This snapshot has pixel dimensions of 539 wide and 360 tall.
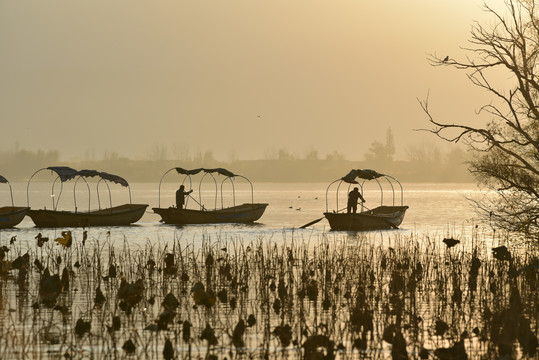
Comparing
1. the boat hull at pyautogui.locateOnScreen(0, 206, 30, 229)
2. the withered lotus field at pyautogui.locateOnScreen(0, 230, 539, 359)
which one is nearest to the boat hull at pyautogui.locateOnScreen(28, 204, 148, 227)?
→ the boat hull at pyautogui.locateOnScreen(0, 206, 30, 229)

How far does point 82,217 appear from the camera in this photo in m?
51.3

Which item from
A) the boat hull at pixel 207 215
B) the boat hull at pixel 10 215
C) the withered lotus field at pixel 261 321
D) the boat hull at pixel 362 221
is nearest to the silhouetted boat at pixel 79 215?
the boat hull at pixel 10 215

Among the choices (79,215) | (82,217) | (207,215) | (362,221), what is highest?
(79,215)

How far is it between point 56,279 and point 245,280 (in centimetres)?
768

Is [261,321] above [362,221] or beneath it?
beneath

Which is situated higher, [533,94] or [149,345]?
[533,94]

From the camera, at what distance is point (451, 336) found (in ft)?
43.6

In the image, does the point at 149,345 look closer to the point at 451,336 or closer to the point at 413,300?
the point at 451,336

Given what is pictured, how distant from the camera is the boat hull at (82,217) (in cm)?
5166

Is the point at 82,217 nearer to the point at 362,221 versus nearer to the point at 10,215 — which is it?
the point at 10,215

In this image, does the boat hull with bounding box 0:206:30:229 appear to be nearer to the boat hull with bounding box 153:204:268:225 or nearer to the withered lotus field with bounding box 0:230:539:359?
the boat hull with bounding box 153:204:268:225

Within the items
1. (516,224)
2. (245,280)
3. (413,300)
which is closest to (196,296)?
(413,300)

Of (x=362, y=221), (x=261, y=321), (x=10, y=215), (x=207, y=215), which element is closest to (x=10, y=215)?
(x=10, y=215)

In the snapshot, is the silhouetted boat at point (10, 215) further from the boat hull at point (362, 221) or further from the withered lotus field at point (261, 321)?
the withered lotus field at point (261, 321)
